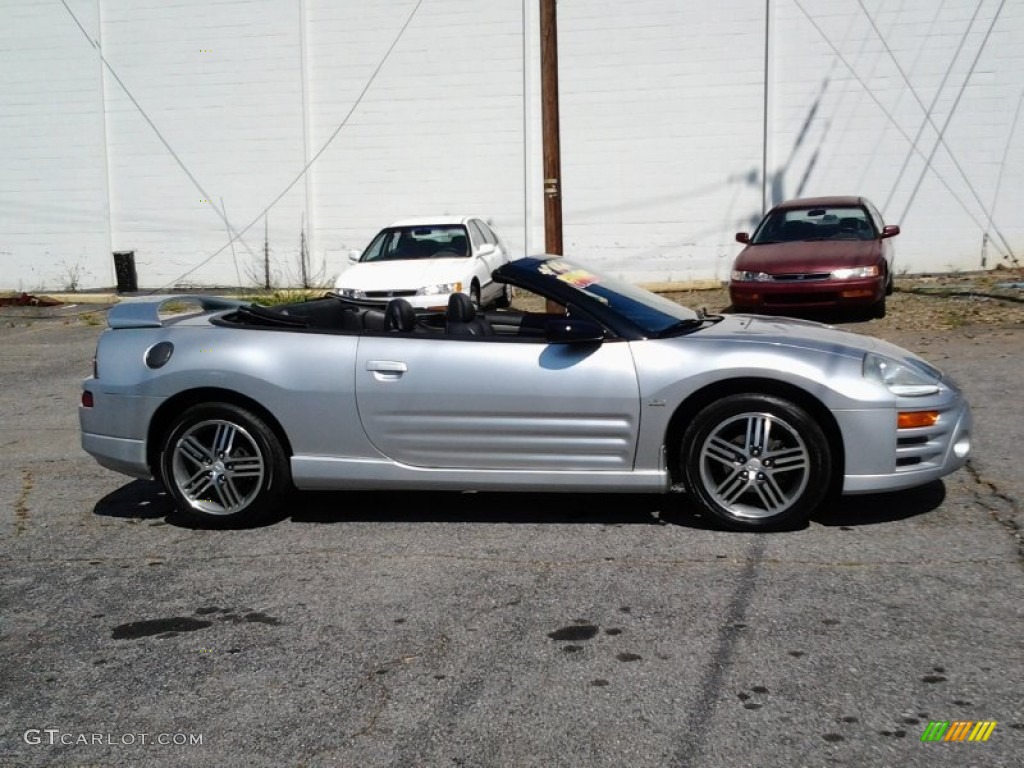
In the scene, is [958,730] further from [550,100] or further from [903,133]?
[903,133]

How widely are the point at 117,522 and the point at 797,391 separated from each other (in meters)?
3.77

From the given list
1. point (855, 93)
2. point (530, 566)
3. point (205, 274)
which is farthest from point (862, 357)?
point (205, 274)

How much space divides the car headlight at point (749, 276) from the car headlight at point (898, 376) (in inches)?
309

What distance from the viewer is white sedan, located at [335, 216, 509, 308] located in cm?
1400

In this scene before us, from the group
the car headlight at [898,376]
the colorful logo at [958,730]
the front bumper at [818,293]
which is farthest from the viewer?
the front bumper at [818,293]

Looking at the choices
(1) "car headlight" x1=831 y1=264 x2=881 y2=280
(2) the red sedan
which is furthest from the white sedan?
(1) "car headlight" x1=831 y1=264 x2=881 y2=280

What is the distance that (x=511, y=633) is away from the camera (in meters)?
4.49

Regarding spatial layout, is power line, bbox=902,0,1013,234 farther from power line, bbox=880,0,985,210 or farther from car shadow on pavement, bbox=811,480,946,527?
car shadow on pavement, bbox=811,480,946,527

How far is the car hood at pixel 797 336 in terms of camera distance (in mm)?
5730

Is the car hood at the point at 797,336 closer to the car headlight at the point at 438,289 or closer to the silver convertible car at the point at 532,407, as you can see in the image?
the silver convertible car at the point at 532,407

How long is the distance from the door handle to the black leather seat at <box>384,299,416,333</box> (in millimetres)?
245

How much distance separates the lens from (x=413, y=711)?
3.85m

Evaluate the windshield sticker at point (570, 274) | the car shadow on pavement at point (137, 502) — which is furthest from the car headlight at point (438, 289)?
the windshield sticker at point (570, 274)

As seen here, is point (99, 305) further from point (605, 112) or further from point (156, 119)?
point (605, 112)
